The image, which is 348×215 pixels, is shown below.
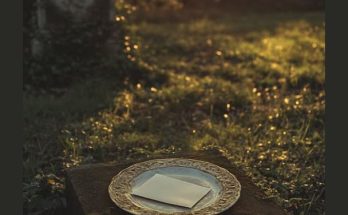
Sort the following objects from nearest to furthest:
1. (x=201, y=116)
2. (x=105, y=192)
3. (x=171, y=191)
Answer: (x=171, y=191)
(x=105, y=192)
(x=201, y=116)

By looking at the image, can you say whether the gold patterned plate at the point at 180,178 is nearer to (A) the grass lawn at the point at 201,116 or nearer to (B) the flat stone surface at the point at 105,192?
(B) the flat stone surface at the point at 105,192

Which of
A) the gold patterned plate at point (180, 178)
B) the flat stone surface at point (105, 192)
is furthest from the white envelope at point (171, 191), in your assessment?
the flat stone surface at point (105, 192)

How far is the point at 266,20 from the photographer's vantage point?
1045 cm

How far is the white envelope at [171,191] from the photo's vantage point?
281 cm

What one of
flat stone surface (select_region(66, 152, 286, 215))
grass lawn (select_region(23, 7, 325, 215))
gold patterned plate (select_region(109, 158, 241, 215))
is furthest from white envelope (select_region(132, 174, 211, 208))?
grass lawn (select_region(23, 7, 325, 215))

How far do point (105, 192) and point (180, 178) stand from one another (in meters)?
0.43

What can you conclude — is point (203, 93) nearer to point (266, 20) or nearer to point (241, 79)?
point (241, 79)

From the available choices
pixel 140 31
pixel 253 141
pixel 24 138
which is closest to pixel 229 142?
pixel 253 141

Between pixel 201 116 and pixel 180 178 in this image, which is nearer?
pixel 180 178

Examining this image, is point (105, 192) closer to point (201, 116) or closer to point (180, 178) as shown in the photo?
point (180, 178)

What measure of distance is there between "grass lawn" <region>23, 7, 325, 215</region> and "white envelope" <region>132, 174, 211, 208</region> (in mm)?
493

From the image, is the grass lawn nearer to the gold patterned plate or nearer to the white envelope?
the gold patterned plate

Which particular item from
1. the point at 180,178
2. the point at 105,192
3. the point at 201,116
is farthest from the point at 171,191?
the point at 201,116

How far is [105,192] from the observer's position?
9.92 feet
